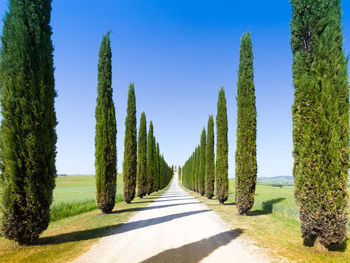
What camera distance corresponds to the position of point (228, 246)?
6203 mm

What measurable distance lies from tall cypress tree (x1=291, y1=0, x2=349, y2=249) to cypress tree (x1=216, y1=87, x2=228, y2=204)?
11.3m

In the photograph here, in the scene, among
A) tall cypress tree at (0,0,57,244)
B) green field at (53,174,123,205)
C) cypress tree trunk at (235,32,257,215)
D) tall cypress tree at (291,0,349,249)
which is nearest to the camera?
tall cypress tree at (291,0,349,249)

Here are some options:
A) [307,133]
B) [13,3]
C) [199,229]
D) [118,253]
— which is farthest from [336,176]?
[13,3]

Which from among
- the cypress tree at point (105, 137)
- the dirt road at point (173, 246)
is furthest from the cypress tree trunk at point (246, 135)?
the cypress tree at point (105, 137)

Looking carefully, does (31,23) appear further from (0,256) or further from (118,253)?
(118,253)

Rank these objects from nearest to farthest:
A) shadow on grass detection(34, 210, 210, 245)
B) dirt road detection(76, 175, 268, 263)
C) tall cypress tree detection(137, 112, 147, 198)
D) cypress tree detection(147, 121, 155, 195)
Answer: dirt road detection(76, 175, 268, 263), shadow on grass detection(34, 210, 210, 245), tall cypress tree detection(137, 112, 147, 198), cypress tree detection(147, 121, 155, 195)

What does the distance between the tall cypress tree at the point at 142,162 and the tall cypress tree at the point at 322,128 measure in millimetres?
20281

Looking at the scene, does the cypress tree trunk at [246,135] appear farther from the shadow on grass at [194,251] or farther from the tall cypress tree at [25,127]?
the tall cypress tree at [25,127]

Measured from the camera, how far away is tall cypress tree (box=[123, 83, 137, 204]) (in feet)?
61.2

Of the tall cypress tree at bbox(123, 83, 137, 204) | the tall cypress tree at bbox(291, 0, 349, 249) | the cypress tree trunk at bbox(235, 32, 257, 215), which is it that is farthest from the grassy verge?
the tall cypress tree at bbox(123, 83, 137, 204)

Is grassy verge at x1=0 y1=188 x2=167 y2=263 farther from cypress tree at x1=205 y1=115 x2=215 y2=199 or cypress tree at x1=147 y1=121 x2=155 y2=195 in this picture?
cypress tree at x1=147 y1=121 x2=155 y2=195

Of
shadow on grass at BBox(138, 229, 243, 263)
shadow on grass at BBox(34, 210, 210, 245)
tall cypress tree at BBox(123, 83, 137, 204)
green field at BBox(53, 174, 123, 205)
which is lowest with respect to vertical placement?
green field at BBox(53, 174, 123, 205)

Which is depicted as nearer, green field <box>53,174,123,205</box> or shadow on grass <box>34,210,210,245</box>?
shadow on grass <box>34,210,210,245</box>

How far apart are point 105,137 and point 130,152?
7173 millimetres
